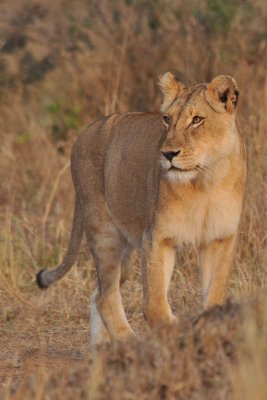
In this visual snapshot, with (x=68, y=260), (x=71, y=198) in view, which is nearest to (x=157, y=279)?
(x=68, y=260)

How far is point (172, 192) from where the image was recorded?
573cm

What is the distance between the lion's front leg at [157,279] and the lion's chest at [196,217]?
0.08 metres

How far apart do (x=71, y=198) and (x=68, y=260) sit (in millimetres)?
2313

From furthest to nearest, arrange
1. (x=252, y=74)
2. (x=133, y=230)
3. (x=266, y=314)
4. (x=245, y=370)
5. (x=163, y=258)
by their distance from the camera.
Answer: (x=252, y=74) → (x=133, y=230) → (x=163, y=258) → (x=266, y=314) → (x=245, y=370)

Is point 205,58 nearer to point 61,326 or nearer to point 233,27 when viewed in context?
point 233,27

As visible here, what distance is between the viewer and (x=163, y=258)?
5.77m

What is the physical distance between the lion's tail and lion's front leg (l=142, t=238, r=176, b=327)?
137 centimetres

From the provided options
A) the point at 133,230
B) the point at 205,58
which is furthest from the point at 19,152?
the point at 133,230

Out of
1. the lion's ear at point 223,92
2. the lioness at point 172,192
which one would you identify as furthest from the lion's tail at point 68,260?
the lion's ear at point 223,92

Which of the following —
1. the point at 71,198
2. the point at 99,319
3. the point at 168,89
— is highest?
the point at 168,89

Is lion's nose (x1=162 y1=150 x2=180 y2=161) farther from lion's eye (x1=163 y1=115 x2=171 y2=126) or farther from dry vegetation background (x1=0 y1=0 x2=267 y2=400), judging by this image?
dry vegetation background (x1=0 y1=0 x2=267 y2=400)

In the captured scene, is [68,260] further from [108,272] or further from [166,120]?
[166,120]

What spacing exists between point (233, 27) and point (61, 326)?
169 inches

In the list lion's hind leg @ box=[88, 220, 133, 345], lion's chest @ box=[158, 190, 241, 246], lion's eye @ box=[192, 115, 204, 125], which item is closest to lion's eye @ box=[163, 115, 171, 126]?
lion's eye @ box=[192, 115, 204, 125]
